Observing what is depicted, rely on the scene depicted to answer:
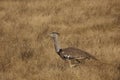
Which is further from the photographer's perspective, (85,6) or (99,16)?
(85,6)

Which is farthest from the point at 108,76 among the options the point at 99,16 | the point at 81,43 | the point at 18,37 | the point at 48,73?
the point at 99,16

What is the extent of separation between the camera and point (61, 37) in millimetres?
11258

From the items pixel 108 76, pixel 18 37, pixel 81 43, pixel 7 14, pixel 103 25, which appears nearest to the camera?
pixel 108 76

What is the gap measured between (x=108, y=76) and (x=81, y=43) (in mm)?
2412

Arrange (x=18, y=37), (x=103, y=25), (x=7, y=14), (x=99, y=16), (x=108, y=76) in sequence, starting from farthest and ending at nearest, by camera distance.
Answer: (x=7, y=14) < (x=99, y=16) < (x=103, y=25) < (x=18, y=37) < (x=108, y=76)

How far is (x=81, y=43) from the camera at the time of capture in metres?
10.3

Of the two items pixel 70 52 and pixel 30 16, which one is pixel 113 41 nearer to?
pixel 70 52

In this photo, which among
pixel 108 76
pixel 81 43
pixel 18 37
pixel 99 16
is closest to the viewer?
pixel 108 76

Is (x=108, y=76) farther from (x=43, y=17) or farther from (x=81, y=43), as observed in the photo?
(x=43, y=17)

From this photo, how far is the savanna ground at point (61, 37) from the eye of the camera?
27.6 ft

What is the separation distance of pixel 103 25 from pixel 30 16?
2.96m

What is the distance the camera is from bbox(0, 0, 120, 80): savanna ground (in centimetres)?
841

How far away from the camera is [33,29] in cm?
1247

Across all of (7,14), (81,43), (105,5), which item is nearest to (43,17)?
(7,14)
